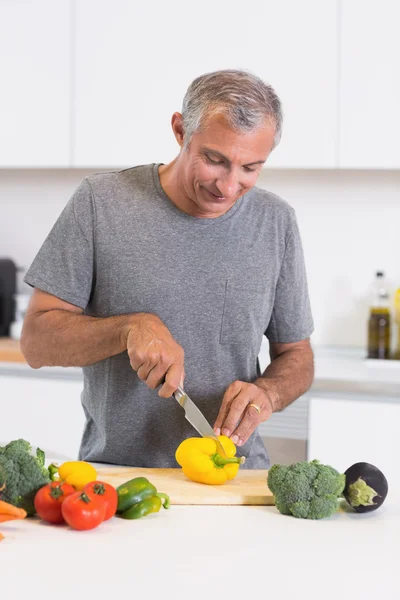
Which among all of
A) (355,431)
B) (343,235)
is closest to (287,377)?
(355,431)

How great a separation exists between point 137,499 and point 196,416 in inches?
9.8

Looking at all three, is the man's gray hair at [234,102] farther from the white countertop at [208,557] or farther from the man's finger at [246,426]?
the white countertop at [208,557]

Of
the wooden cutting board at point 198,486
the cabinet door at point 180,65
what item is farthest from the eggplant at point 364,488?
the cabinet door at point 180,65

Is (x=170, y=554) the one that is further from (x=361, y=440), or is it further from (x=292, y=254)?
(x=361, y=440)

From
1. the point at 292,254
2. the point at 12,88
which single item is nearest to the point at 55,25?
the point at 12,88

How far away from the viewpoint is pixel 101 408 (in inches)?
76.0

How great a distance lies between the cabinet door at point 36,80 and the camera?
129 inches

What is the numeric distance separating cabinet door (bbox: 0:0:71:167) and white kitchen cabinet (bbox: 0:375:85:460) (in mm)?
856

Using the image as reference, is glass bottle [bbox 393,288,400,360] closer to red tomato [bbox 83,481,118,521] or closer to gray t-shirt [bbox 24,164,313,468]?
gray t-shirt [bbox 24,164,313,468]

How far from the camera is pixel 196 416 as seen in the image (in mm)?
1683

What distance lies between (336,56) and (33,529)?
7.10ft

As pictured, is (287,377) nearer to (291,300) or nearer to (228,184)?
(291,300)

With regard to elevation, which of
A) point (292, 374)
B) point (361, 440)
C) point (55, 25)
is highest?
point (55, 25)

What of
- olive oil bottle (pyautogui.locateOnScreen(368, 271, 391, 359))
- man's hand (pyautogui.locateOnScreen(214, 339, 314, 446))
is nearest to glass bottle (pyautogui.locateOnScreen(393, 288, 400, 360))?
olive oil bottle (pyautogui.locateOnScreen(368, 271, 391, 359))
